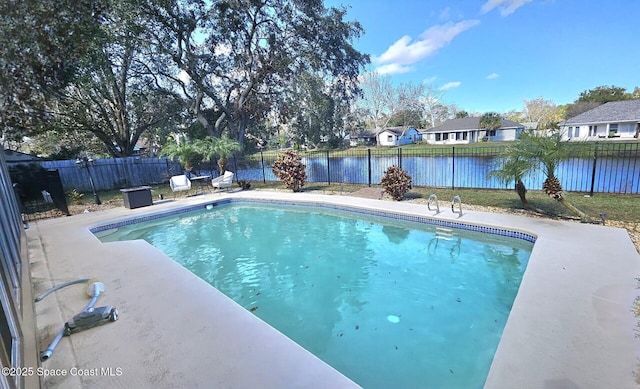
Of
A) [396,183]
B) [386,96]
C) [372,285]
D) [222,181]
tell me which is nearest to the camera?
[372,285]

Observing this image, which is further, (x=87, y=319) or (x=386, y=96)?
(x=386, y=96)

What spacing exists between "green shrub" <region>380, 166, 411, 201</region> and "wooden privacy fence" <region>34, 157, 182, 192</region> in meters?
11.4

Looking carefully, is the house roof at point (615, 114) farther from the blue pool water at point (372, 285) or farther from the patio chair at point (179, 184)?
the patio chair at point (179, 184)

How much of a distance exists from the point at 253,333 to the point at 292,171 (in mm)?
7702

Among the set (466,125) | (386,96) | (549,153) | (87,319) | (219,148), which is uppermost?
(386,96)

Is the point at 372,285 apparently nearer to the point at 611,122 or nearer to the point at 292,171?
the point at 292,171

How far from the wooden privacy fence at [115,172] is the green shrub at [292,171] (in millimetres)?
7466

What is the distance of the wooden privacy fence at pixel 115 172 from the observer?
12172 millimetres

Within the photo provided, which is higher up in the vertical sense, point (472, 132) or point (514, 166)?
point (472, 132)

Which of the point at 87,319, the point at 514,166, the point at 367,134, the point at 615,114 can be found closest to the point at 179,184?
the point at 87,319

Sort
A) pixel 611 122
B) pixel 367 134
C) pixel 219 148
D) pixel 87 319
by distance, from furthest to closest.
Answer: pixel 367 134 < pixel 611 122 < pixel 219 148 < pixel 87 319

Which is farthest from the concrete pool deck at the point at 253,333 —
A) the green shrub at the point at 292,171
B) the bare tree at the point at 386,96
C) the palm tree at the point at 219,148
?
the bare tree at the point at 386,96

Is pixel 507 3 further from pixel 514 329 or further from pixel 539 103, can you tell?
pixel 539 103

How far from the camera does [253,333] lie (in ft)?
8.18
